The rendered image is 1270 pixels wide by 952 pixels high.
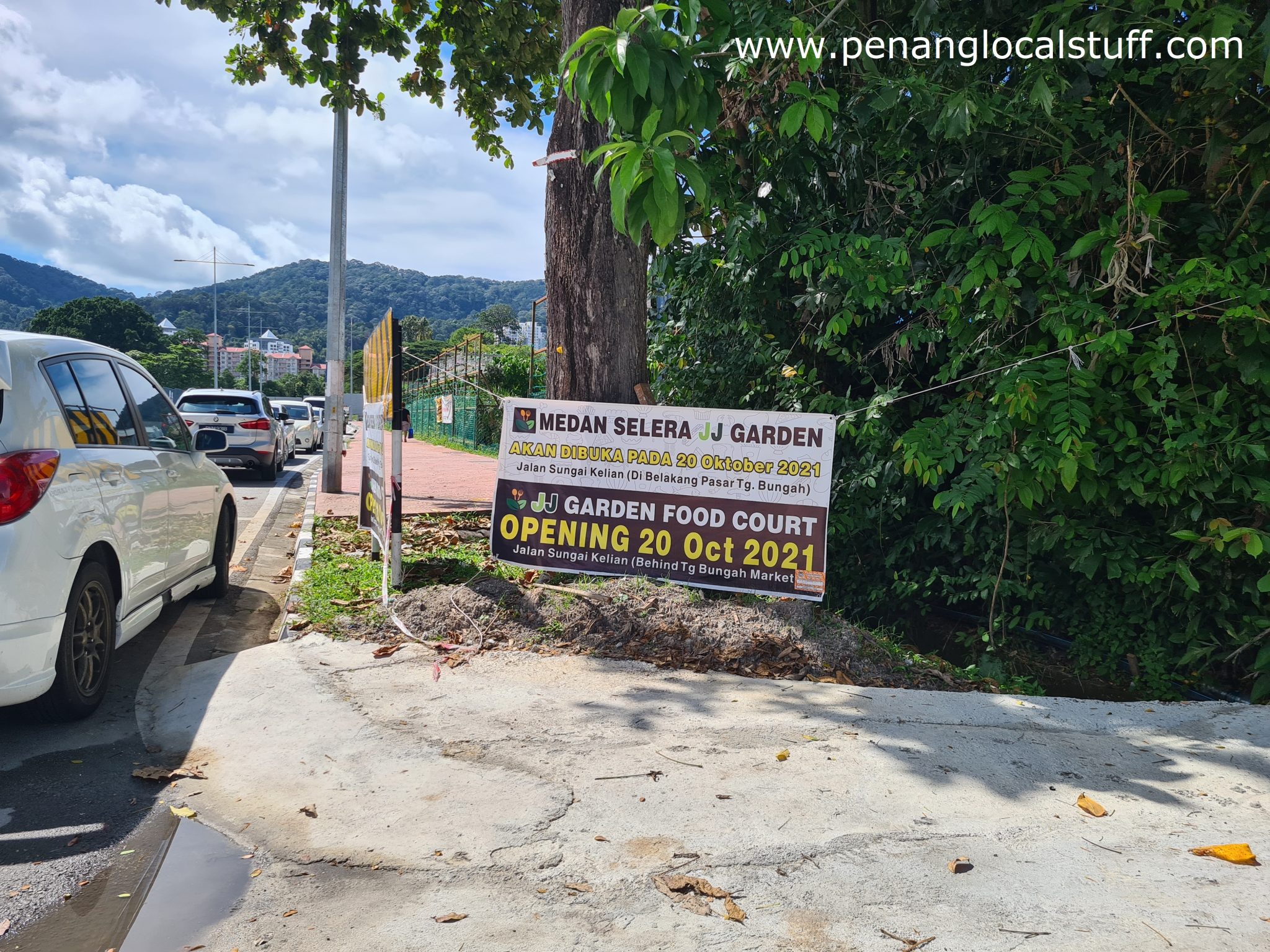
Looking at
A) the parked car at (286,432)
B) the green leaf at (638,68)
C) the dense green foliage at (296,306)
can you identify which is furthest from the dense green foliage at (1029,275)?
the dense green foliage at (296,306)

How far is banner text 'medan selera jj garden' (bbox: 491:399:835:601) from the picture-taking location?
5.50 m

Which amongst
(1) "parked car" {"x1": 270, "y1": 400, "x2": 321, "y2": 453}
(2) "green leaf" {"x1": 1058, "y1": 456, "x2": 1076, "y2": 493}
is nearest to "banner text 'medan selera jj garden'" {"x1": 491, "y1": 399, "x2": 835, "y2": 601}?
(2) "green leaf" {"x1": 1058, "y1": 456, "x2": 1076, "y2": 493}

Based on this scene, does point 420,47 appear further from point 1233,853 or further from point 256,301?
point 256,301

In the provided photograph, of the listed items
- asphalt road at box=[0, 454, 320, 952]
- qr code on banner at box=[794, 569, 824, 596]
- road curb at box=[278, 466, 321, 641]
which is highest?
qr code on banner at box=[794, 569, 824, 596]

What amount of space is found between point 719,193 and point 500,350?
24676 mm

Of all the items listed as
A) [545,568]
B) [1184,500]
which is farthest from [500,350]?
[1184,500]

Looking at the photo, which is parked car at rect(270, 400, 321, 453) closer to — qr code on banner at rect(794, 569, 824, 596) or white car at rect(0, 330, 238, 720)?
white car at rect(0, 330, 238, 720)

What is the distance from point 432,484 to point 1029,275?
11548 millimetres

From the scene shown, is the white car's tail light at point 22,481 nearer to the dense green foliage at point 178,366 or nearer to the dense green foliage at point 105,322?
the dense green foliage at point 178,366

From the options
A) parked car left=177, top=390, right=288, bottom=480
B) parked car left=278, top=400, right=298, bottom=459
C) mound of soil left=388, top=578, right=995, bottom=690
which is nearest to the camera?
mound of soil left=388, top=578, right=995, bottom=690

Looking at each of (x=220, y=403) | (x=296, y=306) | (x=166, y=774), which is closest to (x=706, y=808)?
(x=166, y=774)

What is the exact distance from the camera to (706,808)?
3.17 metres

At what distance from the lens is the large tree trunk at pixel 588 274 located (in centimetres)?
609

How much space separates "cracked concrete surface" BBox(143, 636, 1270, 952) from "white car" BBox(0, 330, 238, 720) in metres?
0.56
